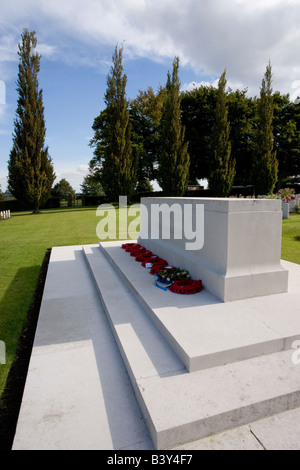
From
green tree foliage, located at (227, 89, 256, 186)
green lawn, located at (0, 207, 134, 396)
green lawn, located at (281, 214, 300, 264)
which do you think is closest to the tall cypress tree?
green lawn, located at (0, 207, 134, 396)

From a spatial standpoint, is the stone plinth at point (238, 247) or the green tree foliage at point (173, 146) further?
the green tree foliage at point (173, 146)

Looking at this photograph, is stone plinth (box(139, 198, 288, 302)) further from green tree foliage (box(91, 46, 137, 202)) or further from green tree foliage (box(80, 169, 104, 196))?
green tree foliage (box(80, 169, 104, 196))

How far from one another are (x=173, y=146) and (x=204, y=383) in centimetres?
2155

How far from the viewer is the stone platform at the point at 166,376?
1.84 meters

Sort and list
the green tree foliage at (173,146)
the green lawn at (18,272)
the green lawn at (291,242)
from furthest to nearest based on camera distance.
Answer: the green tree foliage at (173,146), the green lawn at (291,242), the green lawn at (18,272)

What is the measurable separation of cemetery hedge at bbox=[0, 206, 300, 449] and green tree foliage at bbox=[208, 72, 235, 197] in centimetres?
1204

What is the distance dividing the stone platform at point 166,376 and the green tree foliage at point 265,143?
67.3 ft

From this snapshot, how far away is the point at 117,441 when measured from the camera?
182cm

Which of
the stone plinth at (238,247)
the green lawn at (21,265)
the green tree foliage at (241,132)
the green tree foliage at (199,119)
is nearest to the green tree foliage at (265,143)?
the green tree foliage at (241,132)

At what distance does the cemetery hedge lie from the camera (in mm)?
2365

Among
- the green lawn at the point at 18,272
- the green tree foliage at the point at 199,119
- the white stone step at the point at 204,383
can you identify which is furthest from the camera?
the green tree foliage at the point at 199,119

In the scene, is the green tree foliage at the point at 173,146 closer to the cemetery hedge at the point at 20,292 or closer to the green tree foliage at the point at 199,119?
the green tree foliage at the point at 199,119

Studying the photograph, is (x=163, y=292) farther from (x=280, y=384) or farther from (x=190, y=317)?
(x=280, y=384)

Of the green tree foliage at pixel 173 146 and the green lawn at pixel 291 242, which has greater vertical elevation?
the green tree foliage at pixel 173 146
